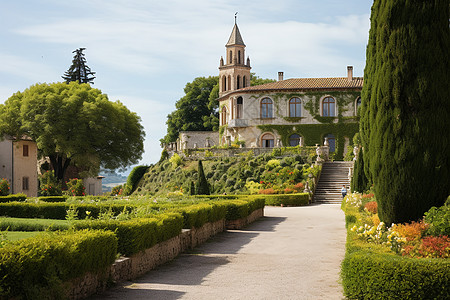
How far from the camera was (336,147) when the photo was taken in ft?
176

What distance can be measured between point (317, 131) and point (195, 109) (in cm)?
2274

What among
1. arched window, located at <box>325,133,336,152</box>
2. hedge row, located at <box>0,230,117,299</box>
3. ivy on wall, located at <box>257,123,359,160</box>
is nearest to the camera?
hedge row, located at <box>0,230,117,299</box>

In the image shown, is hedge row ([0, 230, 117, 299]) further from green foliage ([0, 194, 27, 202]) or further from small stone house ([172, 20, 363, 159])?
small stone house ([172, 20, 363, 159])

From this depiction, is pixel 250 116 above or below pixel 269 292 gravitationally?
above

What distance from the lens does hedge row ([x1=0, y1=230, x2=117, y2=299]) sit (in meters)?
6.16

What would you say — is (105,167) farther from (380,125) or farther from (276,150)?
(380,125)

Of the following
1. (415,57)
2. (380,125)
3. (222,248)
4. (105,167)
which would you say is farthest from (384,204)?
(105,167)

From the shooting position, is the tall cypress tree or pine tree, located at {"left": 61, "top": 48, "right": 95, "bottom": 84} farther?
pine tree, located at {"left": 61, "top": 48, "right": 95, "bottom": 84}

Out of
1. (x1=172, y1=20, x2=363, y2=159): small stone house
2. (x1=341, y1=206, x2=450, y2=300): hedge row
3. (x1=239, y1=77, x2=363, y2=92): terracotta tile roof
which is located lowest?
(x1=341, y1=206, x2=450, y2=300): hedge row

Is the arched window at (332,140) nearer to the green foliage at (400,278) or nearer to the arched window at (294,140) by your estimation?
the arched window at (294,140)

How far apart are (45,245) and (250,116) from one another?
49.3m

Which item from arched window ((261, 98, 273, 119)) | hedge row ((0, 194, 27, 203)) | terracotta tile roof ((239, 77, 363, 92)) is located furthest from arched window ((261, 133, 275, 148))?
hedge row ((0, 194, 27, 203))

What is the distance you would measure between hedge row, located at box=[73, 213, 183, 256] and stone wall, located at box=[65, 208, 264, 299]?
0.17m

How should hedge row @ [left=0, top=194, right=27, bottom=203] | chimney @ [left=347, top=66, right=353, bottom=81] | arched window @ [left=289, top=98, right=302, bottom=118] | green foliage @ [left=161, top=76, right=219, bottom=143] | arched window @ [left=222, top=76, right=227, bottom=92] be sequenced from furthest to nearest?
green foliage @ [left=161, top=76, right=219, bottom=143] → arched window @ [left=222, top=76, right=227, bottom=92] → chimney @ [left=347, top=66, right=353, bottom=81] → arched window @ [left=289, top=98, right=302, bottom=118] → hedge row @ [left=0, top=194, right=27, bottom=203]
